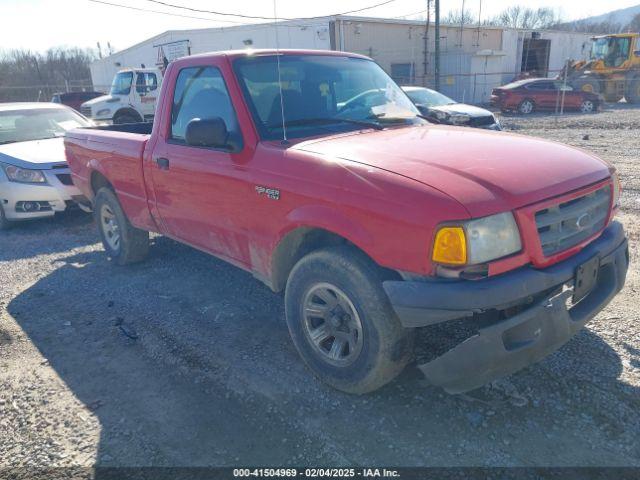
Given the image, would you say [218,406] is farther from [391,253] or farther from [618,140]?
[618,140]

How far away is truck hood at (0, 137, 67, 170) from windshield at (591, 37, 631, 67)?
28602 millimetres

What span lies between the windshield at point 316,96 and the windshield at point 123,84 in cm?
1608

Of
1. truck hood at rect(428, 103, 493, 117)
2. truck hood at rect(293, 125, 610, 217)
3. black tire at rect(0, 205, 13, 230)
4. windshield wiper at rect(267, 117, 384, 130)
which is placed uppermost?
windshield wiper at rect(267, 117, 384, 130)

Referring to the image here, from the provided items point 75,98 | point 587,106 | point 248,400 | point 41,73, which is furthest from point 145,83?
point 41,73

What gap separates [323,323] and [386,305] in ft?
2.00

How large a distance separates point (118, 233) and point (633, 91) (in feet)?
96.1

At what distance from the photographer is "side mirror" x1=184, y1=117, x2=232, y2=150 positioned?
323 centimetres

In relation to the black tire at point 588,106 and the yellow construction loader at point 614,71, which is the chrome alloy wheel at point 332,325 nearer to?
the black tire at point 588,106

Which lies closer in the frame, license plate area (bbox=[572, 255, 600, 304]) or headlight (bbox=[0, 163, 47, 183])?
license plate area (bbox=[572, 255, 600, 304])

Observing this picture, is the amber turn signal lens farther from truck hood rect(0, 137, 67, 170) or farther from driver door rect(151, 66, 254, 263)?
truck hood rect(0, 137, 67, 170)

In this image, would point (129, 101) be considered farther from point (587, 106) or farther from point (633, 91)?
point (633, 91)

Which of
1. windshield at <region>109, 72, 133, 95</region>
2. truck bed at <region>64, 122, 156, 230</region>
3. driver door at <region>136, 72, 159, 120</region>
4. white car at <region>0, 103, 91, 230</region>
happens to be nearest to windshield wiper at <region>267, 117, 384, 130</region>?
truck bed at <region>64, 122, 156, 230</region>

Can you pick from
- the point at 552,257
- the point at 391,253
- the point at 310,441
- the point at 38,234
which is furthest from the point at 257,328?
the point at 38,234

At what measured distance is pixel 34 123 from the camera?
8.30 meters
